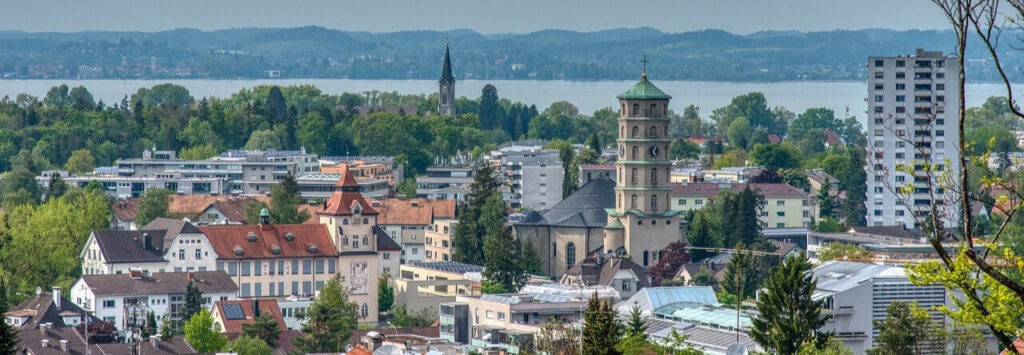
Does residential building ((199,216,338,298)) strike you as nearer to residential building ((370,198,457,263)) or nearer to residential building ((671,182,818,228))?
residential building ((370,198,457,263))

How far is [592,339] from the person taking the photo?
31203 mm

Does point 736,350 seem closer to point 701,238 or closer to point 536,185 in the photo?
point 701,238

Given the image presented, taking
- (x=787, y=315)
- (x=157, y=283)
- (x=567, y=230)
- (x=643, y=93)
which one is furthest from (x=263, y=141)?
(x=787, y=315)

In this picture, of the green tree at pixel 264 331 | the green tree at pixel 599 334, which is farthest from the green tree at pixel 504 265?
the green tree at pixel 599 334

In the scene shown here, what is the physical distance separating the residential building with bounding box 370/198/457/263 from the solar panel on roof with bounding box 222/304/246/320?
25126 mm

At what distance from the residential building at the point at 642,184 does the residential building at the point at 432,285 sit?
583 centimetres

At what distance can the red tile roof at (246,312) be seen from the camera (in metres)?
52.5

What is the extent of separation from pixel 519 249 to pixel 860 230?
2434 centimetres

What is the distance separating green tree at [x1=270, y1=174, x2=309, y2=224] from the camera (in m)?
77.6

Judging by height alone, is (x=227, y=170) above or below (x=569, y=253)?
above

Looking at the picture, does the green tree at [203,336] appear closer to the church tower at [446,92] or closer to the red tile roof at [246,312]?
the red tile roof at [246,312]

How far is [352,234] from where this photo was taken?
64.3m

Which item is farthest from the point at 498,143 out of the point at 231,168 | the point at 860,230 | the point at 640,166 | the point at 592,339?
the point at 592,339

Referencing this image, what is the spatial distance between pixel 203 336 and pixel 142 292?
10593mm
